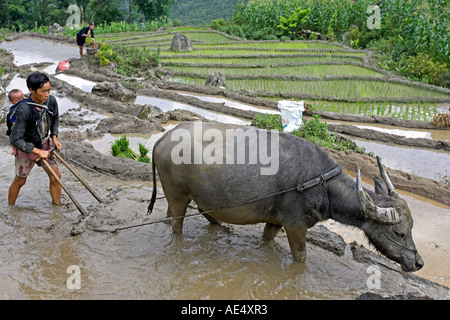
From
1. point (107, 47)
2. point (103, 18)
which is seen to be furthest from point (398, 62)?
point (103, 18)

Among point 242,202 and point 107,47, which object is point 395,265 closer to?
point 242,202

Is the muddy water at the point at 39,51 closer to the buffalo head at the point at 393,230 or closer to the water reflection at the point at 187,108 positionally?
the water reflection at the point at 187,108

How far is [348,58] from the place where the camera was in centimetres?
1723

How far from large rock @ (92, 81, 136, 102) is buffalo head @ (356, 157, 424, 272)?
30.3 feet

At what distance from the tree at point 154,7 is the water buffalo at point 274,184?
33.2 m

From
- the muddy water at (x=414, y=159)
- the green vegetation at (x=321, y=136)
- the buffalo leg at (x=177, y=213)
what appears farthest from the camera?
the green vegetation at (x=321, y=136)

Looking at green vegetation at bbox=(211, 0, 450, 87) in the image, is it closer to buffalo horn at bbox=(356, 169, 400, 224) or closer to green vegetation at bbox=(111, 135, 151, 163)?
green vegetation at bbox=(111, 135, 151, 163)

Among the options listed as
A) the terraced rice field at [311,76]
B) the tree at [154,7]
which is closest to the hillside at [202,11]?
the tree at [154,7]

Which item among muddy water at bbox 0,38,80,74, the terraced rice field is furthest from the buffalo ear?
muddy water at bbox 0,38,80,74

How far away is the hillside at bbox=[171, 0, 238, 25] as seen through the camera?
44.2 meters

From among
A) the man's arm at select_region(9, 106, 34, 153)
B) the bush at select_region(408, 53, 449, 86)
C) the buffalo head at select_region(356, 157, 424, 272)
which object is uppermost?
the bush at select_region(408, 53, 449, 86)

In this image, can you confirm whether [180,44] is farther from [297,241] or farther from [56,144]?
[297,241]

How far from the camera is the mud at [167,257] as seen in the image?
3842 mm

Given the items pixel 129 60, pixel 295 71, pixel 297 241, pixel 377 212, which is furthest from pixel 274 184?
pixel 129 60
